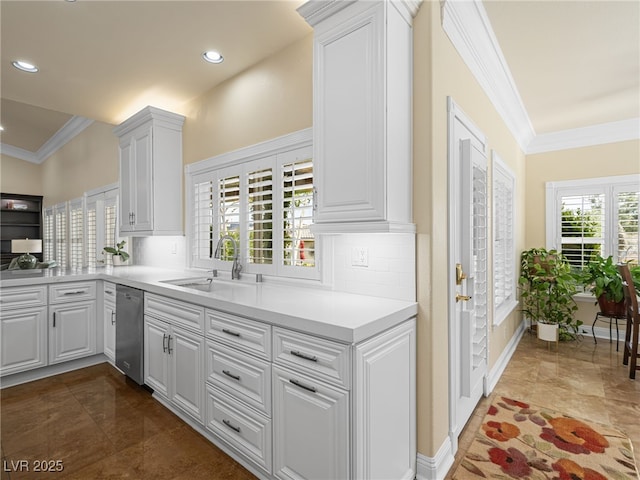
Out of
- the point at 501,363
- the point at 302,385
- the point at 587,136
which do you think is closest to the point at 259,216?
the point at 302,385

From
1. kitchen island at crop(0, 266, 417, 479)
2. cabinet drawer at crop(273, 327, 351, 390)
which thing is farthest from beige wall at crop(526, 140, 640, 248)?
cabinet drawer at crop(273, 327, 351, 390)

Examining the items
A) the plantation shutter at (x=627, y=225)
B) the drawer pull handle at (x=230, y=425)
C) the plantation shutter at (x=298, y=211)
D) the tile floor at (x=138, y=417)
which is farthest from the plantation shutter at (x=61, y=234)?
the plantation shutter at (x=627, y=225)

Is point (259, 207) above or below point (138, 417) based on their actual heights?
above

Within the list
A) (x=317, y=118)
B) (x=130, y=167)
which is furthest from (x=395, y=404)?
(x=130, y=167)

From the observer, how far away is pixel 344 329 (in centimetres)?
138

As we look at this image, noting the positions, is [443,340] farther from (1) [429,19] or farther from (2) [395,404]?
(1) [429,19]

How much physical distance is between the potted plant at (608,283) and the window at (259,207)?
361 centimetres

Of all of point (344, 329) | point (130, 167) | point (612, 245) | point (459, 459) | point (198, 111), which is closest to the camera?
point (344, 329)

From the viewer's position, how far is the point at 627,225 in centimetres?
426

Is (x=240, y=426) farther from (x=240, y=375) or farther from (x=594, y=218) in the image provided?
(x=594, y=218)

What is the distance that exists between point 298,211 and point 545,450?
7.47 feet

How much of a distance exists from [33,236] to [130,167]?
247 inches

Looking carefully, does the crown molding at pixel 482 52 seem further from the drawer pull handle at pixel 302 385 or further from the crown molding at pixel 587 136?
the drawer pull handle at pixel 302 385

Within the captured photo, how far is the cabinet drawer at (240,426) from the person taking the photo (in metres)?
1.75
